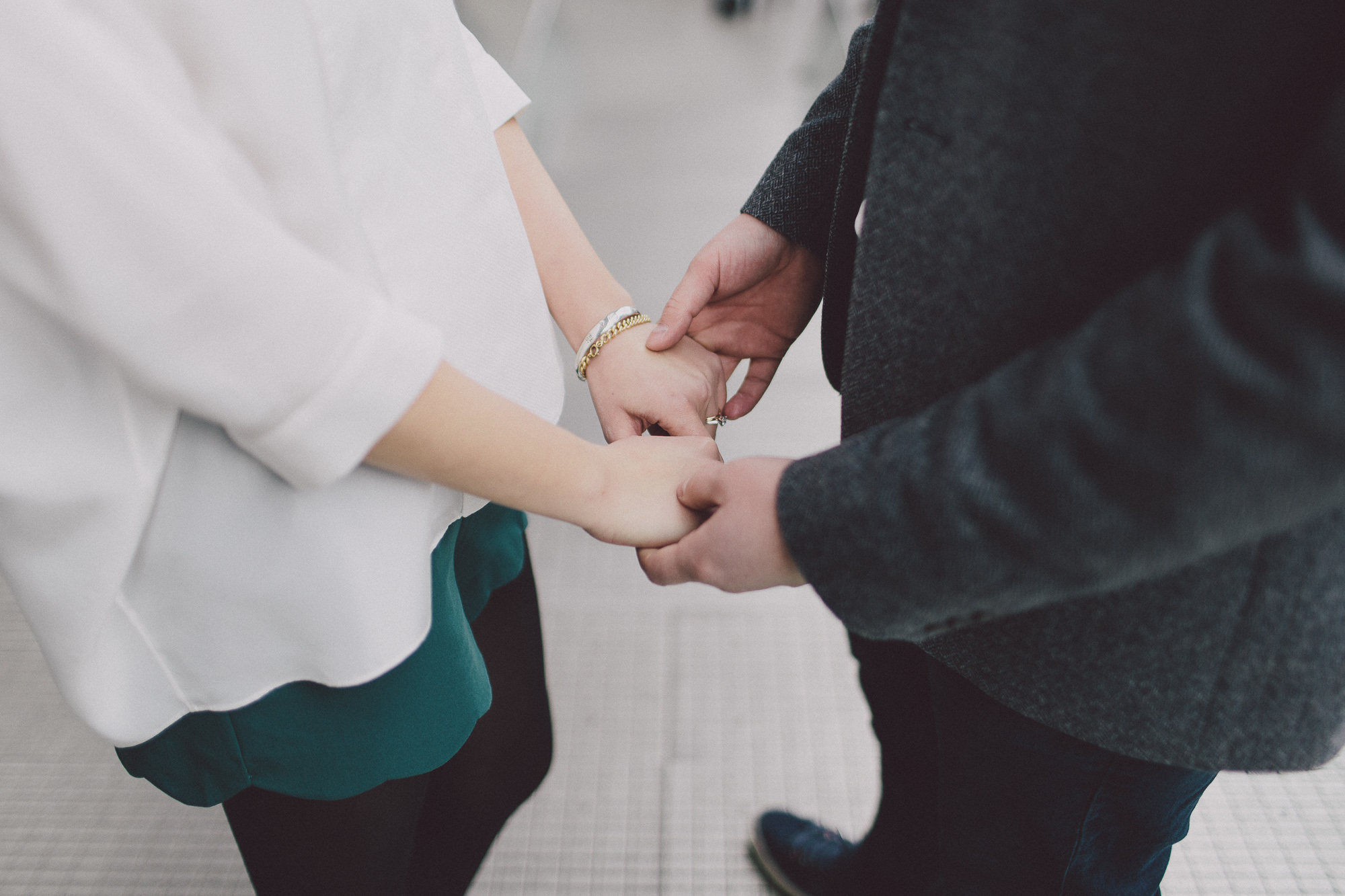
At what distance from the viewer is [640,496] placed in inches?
24.5

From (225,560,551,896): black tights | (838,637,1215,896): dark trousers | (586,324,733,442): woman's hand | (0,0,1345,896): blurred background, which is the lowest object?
(0,0,1345,896): blurred background

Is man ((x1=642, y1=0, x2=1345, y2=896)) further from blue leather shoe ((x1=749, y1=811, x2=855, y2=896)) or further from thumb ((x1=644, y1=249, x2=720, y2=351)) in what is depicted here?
blue leather shoe ((x1=749, y1=811, x2=855, y2=896))

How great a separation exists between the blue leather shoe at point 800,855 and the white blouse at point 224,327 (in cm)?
80

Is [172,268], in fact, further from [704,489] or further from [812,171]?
[812,171]

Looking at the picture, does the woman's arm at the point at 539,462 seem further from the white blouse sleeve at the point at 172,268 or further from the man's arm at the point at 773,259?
the man's arm at the point at 773,259

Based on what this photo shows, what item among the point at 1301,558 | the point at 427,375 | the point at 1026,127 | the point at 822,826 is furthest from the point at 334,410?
the point at 822,826

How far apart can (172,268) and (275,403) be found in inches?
3.0

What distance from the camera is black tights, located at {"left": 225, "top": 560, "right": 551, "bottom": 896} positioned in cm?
59

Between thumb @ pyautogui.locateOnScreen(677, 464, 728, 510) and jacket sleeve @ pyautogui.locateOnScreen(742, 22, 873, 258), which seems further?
jacket sleeve @ pyautogui.locateOnScreen(742, 22, 873, 258)

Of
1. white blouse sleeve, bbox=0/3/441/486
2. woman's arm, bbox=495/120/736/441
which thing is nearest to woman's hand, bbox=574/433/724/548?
woman's arm, bbox=495/120/736/441

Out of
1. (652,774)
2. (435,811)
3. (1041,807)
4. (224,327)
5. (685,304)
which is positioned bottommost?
(652,774)

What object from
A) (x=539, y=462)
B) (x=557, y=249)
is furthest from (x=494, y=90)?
(x=539, y=462)

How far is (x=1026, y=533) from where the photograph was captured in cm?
40

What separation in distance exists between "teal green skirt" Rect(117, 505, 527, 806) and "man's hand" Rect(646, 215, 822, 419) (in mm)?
347
